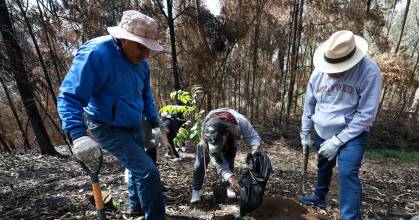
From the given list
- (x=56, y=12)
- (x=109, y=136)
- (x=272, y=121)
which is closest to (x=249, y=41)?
(x=272, y=121)

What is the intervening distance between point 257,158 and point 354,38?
1.47m

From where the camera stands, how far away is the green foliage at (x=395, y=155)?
9.02 m

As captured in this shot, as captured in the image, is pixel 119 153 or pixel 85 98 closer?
pixel 85 98

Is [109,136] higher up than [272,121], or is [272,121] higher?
[109,136]

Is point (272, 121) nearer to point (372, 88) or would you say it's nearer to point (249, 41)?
point (249, 41)

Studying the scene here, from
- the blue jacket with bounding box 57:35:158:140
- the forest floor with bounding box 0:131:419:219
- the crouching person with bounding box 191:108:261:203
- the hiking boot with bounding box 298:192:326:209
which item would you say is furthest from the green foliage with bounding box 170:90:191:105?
the hiking boot with bounding box 298:192:326:209

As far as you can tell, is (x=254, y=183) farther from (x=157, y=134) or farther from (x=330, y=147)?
(x=157, y=134)

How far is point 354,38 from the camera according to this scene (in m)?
3.02

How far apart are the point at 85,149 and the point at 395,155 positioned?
9493 mm

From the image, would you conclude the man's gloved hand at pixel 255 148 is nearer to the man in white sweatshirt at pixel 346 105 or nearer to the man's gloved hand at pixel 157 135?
the man in white sweatshirt at pixel 346 105

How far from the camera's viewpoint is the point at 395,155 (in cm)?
927

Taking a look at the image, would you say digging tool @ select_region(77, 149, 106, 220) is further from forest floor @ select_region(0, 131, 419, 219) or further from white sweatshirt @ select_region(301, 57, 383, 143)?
white sweatshirt @ select_region(301, 57, 383, 143)

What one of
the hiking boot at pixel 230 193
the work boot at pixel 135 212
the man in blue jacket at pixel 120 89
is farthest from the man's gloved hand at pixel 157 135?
the hiking boot at pixel 230 193

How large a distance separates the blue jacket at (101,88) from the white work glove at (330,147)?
68.1 inches
